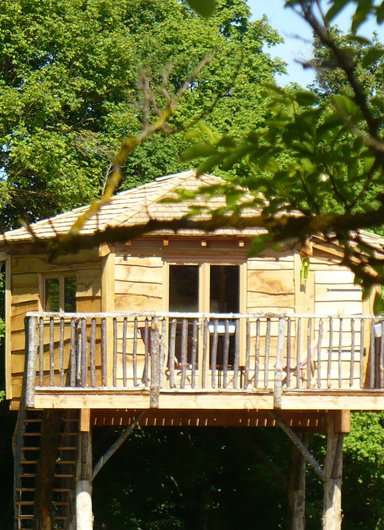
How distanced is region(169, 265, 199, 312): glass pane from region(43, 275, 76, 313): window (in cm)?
149

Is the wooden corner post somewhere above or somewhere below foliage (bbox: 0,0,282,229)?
below

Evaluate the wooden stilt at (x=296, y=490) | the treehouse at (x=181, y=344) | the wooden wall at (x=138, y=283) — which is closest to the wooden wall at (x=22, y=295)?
the treehouse at (x=181, y=344)

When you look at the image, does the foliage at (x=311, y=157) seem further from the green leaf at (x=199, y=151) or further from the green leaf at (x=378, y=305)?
the green leaf at (x=378, y=305)

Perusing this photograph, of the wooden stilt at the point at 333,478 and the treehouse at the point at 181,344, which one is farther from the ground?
the treehouse at the point at 181,344

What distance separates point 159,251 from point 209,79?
575 inches

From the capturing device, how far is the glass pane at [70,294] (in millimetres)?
18422

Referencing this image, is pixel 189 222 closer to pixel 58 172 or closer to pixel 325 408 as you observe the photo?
pixel 325 408

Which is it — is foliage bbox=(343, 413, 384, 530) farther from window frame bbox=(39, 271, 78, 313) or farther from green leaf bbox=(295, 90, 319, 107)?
green leaf bbox=(295, 90, 319, 107)

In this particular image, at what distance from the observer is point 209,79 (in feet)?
104

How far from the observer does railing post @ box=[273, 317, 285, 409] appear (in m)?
16.0

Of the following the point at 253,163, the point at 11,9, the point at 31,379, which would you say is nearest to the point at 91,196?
the point at 11,9

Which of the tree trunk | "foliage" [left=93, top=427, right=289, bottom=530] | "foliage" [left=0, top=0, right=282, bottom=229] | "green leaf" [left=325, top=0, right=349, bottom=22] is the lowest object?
"foliage" [left=93, top=427, right=289, bottom=530]

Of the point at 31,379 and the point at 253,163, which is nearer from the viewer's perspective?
the point at 253,163

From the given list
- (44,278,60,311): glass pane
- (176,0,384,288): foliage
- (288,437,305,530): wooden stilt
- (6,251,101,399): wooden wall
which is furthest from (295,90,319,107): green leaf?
(288,437,305,530): wooden stilt
